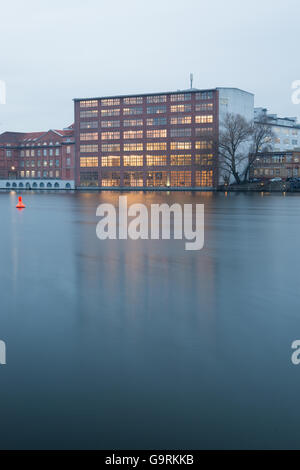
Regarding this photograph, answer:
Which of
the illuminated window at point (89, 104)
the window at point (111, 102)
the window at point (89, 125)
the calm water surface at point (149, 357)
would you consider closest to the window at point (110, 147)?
the window at point (89, 125)

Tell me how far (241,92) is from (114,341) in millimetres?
116619

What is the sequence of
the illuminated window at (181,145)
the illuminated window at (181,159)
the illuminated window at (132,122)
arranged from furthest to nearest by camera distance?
the illuminated window at (132,122), the illuminated window at (181,145), the illuminated window at (181,159)

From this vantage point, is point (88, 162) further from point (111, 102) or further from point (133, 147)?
point (111, 102)

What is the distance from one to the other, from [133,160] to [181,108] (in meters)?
16.7

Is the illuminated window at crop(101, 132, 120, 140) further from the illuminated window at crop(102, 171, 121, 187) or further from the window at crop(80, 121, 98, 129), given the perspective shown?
the illuminated window at crop(102, 171, 121, 187)

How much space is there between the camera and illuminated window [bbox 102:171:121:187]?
404 ft

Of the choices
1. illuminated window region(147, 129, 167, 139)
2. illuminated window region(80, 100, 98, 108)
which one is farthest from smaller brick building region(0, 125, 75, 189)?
illuminated window region(147, 129, 167, 139)

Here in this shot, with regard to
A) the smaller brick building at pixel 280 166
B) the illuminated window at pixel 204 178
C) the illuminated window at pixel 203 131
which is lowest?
the illuminated window at pixel 204 178

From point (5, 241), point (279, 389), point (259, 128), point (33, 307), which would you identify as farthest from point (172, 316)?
point (259, 128)

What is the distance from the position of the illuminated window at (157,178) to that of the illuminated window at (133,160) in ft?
12.1

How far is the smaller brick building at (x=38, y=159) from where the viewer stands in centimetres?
13288

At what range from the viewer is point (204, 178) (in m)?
113

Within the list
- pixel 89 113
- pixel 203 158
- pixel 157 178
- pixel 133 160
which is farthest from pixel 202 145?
pixel 89 113

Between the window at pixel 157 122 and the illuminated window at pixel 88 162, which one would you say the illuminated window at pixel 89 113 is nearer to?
the illuminated window at pixel 88 162
